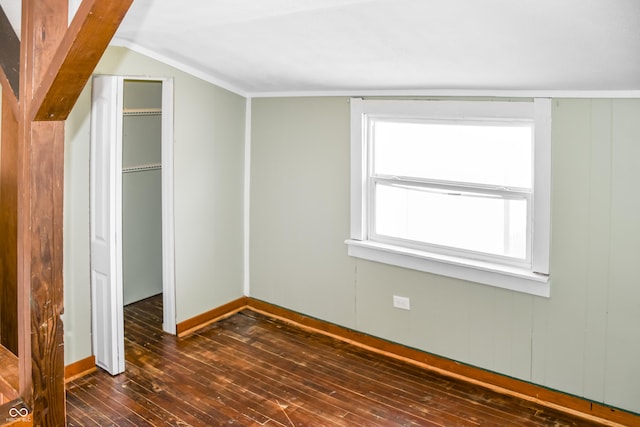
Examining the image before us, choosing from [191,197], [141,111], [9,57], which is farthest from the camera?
[141,111]

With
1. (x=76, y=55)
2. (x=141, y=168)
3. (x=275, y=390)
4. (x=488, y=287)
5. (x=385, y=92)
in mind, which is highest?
Answer: (x=385, y=92)

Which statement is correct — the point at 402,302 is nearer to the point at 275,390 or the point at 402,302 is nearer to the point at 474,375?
the point at 474,375

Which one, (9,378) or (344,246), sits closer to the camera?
(9,378)

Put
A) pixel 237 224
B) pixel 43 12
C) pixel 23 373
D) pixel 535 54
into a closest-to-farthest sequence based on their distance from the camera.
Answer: pixel 43 12, pixel 23 373, pixel 535 54, pixel 237 224

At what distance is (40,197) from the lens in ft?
8.13

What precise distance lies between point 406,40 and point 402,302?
201cm

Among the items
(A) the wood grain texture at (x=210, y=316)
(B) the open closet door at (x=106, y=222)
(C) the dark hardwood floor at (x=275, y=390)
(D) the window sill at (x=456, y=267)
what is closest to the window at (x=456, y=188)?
(D) the window sill at (x=456, y=267)

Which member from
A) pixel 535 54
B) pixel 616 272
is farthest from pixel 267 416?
pixel 535 54

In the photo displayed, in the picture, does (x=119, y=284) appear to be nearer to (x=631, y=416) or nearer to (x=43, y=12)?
(x=43, y=12)

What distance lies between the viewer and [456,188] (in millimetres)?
4281

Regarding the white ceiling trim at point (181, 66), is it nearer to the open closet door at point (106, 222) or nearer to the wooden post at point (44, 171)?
the open closet door at point (106, 222)

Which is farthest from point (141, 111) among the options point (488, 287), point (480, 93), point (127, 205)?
point (488, 287)

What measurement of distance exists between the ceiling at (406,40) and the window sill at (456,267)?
1.14 meters

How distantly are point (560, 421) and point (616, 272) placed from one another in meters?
0.95
